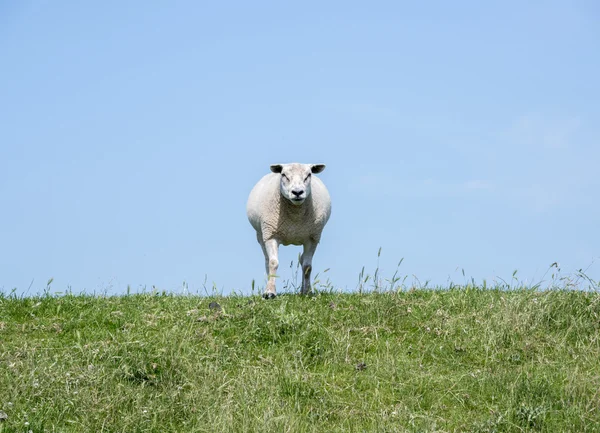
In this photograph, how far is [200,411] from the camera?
897 centimetres

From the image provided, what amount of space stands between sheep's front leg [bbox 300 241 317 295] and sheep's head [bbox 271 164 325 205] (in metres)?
1.02

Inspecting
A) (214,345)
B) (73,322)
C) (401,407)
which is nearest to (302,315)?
(214,345)

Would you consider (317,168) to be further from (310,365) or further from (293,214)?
(310,365)

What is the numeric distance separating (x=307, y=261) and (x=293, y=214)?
0.93 meters

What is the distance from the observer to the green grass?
8820mm

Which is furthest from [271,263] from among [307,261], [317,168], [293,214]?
[317,168]

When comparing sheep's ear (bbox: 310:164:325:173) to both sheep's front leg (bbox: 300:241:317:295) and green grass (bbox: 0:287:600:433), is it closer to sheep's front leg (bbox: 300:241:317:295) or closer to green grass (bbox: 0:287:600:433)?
sheep's front leg (bbox: 300:241:317:295)

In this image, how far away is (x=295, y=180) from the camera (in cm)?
1420

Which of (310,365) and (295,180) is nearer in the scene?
(310,365)

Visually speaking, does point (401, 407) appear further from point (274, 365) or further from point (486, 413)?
point (274, 365)

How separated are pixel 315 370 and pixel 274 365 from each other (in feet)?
1.64

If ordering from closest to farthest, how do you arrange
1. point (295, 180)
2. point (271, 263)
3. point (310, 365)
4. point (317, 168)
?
point (310, 365) → point (295, 180) → point (271, 263) → point (317, 168)

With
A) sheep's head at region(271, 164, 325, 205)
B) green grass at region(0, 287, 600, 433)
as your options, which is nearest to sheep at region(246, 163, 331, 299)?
sheep's head at region(271, 164, 325, 205)

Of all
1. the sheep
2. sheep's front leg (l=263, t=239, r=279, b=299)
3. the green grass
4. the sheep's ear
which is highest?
the sheep's ear
